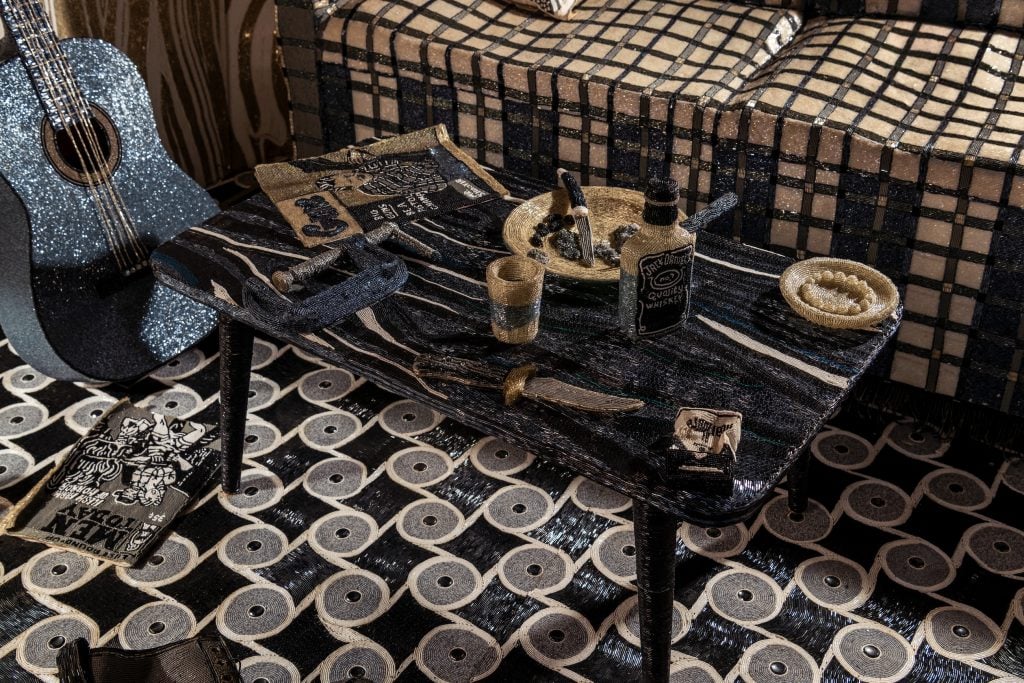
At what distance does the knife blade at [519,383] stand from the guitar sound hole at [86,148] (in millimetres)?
941

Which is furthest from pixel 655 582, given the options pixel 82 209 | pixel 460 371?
pixel 82 209

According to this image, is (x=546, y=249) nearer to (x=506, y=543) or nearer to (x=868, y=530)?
(x=506, y=543)

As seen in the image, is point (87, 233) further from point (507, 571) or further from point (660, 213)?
point (660, 213)

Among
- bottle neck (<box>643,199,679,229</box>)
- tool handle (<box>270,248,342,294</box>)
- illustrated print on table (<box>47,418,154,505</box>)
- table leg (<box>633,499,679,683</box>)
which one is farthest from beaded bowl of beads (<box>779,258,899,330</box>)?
illustrated print on table (<box>47,418,154,505</box>)

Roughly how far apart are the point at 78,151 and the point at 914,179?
149 cm

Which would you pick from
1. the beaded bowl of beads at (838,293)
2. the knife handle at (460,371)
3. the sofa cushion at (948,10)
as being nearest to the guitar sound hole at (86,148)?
the knife handle at (460,371)

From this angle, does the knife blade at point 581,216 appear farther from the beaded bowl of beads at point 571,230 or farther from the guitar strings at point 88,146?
the guitar strings at point 88,146

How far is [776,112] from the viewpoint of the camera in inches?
75.4

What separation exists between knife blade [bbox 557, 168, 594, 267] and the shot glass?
18 cm

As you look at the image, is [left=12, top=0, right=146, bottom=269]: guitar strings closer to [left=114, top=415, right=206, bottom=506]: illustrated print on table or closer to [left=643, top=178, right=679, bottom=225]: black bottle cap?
[left=114, top=415, right=206, bottom=506]: illustrated print on table

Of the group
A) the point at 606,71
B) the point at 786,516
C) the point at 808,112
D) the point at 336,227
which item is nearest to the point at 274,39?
the point at 606,71

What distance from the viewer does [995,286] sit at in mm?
1815

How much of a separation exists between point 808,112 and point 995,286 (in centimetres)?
45

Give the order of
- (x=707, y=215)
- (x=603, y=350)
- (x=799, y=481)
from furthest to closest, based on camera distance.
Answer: (x=799, y=481)
(x=707, y=215)
(x=603, y=350)
